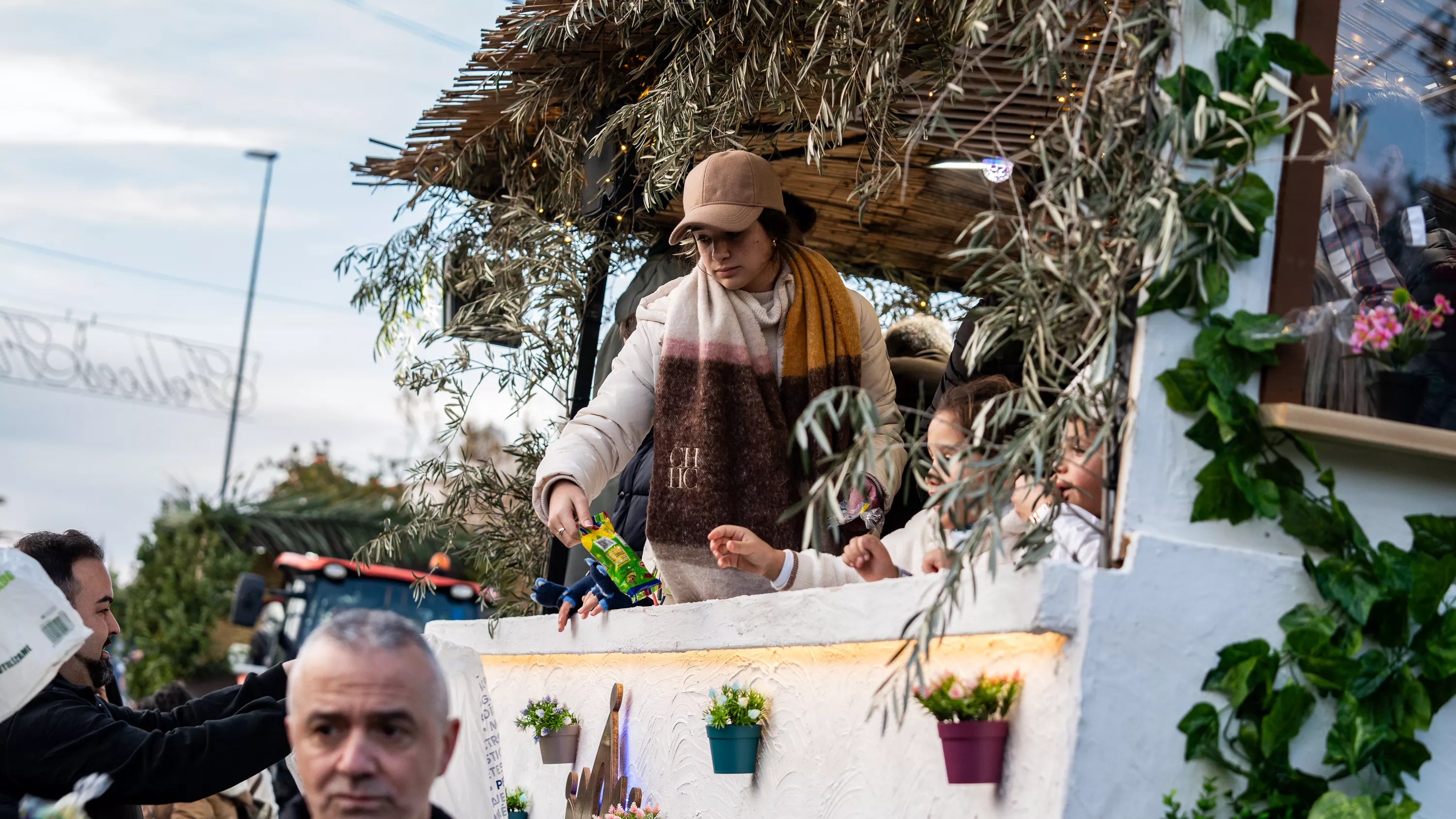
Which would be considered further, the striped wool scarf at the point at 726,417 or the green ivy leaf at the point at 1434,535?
the striped wool scarf at the point at 726,417

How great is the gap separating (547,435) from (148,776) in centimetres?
217

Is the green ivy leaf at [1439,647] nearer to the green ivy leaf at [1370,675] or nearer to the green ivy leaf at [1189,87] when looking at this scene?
the green ivy leaf at [1370,675]

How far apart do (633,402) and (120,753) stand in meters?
1.35

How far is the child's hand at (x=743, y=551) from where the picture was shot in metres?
2.38

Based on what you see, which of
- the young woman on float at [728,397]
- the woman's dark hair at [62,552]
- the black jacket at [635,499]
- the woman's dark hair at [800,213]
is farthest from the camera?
the black jacket at [635,499]

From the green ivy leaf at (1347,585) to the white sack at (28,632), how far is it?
5.94 feet

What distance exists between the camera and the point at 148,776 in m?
2.44

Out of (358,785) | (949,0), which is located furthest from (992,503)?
(949,0)

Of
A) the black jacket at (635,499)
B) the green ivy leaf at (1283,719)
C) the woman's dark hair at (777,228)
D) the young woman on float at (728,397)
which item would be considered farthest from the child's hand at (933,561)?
the black jacket at (635,499)

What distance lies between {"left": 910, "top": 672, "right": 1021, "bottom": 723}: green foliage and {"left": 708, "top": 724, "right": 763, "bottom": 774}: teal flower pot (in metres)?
0.77

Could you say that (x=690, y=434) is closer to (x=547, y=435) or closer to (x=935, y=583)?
(x=935, y=583)

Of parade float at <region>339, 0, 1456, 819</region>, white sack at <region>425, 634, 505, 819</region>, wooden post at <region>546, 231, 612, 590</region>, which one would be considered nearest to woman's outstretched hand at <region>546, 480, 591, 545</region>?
white sack at <region>425, 634, 505, 819</region>

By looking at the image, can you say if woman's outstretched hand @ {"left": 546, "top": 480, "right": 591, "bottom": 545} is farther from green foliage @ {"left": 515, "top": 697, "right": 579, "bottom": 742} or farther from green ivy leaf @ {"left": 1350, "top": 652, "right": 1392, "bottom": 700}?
green ivy leaf @ {"left": 1350, "top": 652, "right": 1392, "bottom": 700}

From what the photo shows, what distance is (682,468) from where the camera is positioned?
2.98 metres
